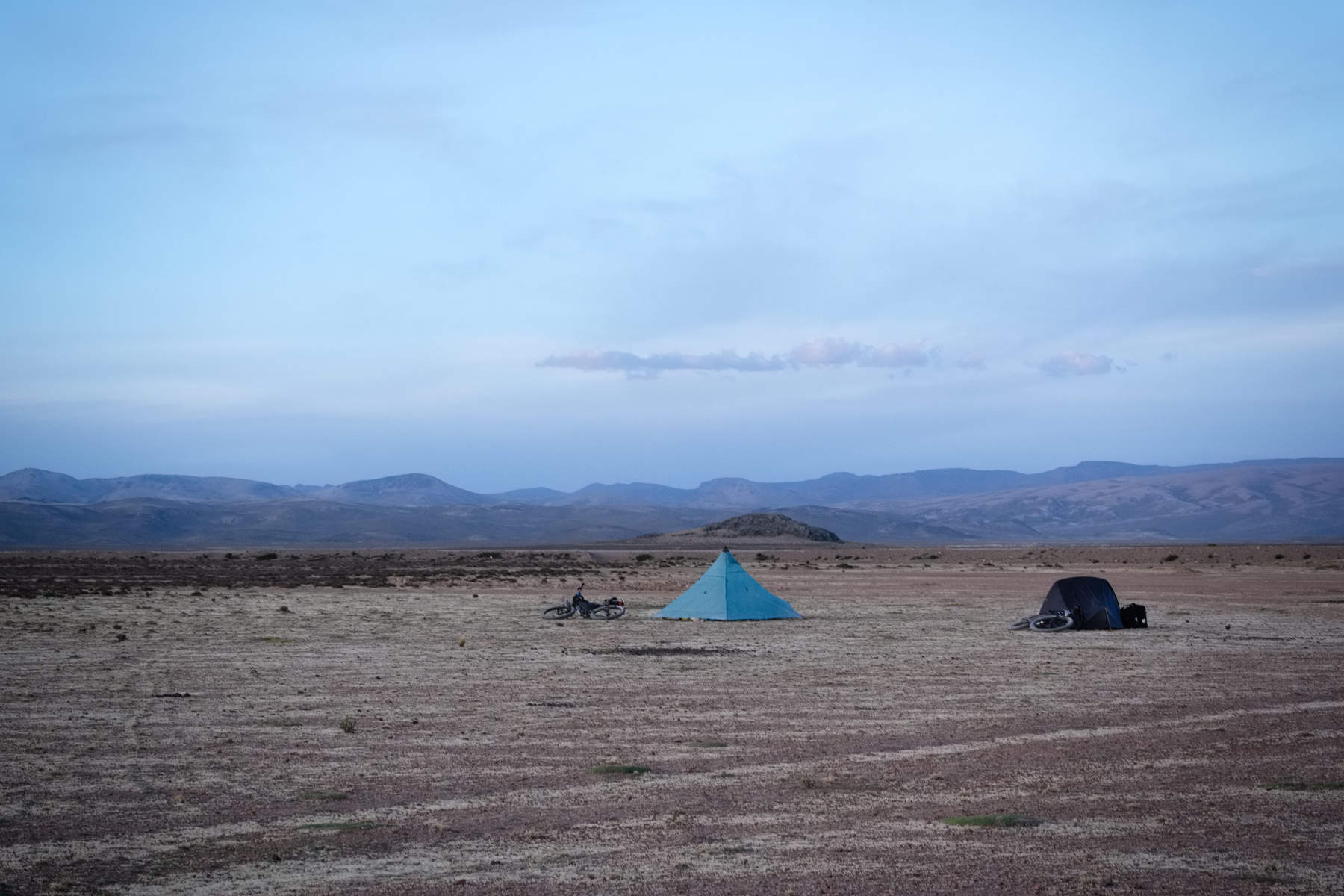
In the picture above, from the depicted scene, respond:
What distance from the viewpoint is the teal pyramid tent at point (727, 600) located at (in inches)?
1138

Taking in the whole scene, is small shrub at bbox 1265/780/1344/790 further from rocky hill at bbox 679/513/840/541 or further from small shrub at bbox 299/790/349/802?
rocky hill at bbox 679/513/840/541

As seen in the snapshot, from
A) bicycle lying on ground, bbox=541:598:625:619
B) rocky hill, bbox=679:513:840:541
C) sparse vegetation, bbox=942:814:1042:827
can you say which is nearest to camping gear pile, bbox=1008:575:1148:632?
bicycle lying on ground, bbox=541:598:625:619

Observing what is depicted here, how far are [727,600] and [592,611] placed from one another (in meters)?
3.51

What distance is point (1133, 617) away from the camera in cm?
2648

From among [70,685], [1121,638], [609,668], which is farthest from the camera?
[1121,638]

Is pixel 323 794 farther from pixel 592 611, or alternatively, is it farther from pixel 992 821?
pixel 592 611

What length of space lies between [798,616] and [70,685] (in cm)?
1768

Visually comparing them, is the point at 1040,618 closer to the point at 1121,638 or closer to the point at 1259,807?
the point at 1121,638

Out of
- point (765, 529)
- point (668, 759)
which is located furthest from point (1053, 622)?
point (765, 529)

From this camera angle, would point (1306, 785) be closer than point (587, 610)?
Yes

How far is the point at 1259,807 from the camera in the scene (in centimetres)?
913

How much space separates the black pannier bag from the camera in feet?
→ 86.6

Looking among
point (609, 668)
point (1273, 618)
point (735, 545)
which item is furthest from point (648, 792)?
point (735, 545)

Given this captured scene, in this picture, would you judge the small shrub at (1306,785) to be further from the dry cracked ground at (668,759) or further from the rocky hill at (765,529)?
the rocky hill at (765,529)
